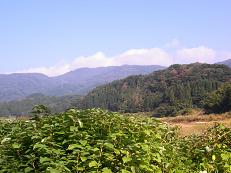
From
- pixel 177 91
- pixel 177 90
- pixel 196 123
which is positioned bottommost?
pixel 177 91

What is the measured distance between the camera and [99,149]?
5.81 m

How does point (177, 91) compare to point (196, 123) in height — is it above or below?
below

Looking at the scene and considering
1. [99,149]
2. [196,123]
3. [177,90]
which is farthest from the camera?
[177,90]

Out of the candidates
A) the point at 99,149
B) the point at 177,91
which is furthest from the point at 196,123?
the point at 177,91

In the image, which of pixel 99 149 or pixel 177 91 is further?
pixel 177 91

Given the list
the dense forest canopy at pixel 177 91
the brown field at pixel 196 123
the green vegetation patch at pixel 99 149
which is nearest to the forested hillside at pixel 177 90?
the dense forest canopy at pixel 177 91

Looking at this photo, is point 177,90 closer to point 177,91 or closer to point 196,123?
point 177,91

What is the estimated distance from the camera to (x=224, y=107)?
3034 inches

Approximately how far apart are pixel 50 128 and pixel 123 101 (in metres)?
189

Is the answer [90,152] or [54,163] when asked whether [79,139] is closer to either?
[90,152]

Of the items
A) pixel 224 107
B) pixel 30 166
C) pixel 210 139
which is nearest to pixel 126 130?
pixel 30 166

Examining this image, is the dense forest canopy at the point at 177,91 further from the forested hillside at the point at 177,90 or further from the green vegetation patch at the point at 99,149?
the green vegetation patch at the point at 99,149

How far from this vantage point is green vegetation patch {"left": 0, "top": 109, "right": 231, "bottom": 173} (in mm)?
5613

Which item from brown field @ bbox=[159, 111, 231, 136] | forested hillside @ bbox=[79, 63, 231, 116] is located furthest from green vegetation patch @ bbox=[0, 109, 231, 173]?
forested hillside @ bbox=[79, 63, 231, 116]
